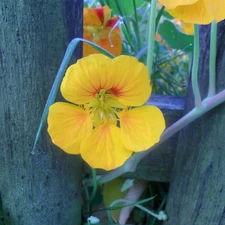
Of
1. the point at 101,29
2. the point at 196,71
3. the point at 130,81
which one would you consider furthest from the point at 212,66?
the point at 101,29

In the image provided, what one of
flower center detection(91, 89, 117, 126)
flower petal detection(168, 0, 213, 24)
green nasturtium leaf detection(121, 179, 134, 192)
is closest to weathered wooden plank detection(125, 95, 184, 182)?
green nasturtium leaf detection(121, 179, 134, 192)

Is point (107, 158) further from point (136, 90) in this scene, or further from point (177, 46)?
point (177, 46)

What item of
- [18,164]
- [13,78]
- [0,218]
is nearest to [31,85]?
[13,78]

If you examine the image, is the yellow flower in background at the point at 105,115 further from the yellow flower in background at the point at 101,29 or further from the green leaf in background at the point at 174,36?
the green leaf in background at the point at 174,36

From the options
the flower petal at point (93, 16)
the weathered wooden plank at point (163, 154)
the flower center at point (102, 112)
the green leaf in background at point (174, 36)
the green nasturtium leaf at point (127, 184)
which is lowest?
the green nasturtium leaf at point (127, 184)

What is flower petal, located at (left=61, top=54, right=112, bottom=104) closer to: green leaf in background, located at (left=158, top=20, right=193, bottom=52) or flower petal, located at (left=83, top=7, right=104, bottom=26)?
flower petal, located at (left=83, top=7, right=104, bottom=26)

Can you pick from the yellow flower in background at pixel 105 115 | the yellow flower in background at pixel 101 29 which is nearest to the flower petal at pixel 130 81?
the yellow flower in background at pixel 105 115
